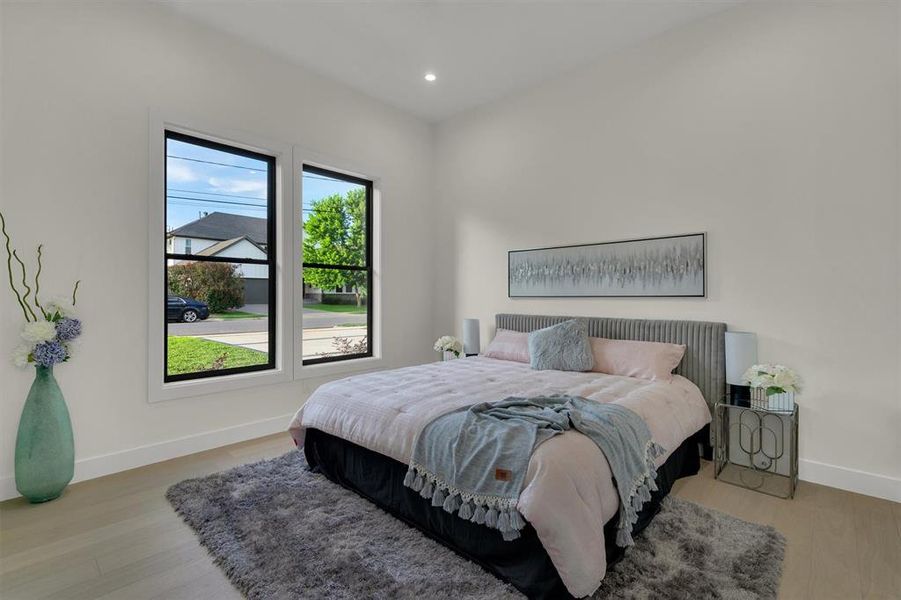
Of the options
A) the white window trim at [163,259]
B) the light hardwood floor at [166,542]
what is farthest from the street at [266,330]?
the light hardwood floor at [166,542]

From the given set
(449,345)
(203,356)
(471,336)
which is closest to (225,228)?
(203,356)

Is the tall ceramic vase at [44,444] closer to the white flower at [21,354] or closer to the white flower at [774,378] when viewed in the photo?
the white flower at [21,354]

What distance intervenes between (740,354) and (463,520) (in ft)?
7.23

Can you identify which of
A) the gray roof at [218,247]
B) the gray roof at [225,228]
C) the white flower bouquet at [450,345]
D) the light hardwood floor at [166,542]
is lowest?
the light hardwood floor at [166,542]

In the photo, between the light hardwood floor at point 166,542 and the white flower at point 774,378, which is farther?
the white flower at point 774,378

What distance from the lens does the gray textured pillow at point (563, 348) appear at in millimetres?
3291

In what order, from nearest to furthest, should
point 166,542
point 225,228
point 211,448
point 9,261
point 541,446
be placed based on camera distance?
1. point 541,446
2. point 166,542
3. point 9,261
4. point 211,448
5. point 225,228

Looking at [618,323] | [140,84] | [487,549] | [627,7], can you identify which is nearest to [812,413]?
[618,323]

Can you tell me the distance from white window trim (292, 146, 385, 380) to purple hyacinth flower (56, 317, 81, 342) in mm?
1534

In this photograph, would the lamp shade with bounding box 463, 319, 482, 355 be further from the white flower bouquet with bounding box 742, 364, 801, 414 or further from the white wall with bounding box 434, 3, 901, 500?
the white flower bouquet with bounding box 742, 364, 801, 414

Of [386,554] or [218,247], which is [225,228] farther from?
[386,554]

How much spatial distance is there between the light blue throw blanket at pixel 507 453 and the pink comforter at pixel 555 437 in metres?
0.06

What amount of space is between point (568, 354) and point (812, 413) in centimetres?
159

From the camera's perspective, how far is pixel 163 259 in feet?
10.3
